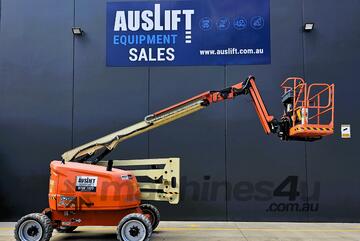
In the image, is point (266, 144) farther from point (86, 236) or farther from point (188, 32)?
point (86, 236)

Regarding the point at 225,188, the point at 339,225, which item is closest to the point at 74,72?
the point at 225,188

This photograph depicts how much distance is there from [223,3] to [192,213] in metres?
6.65

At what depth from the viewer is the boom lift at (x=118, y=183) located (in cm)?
912

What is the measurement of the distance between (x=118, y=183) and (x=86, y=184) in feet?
2.31

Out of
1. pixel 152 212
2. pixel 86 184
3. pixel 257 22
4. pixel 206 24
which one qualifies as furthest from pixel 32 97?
pixel 257 22

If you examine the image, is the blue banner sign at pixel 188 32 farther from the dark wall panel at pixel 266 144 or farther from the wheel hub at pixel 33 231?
the wheel hub at pixel 33 231

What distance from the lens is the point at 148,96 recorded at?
13469 millimetres

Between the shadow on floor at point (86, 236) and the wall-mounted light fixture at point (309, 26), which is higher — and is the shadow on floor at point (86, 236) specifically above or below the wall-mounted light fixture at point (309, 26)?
below

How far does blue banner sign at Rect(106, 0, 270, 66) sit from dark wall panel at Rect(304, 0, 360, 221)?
1.59 m

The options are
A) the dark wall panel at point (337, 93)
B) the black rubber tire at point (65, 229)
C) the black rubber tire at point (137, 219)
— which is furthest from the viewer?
the dark wall panel at point (337, 93)

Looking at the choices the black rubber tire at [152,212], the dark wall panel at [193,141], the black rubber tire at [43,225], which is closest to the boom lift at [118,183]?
the black rubber tire at [43,225]

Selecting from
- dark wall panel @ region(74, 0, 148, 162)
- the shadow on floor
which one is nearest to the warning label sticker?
the shadow on floor

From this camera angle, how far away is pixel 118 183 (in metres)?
9.46

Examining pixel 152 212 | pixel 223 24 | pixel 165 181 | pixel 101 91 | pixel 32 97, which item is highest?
pixel 223 24
